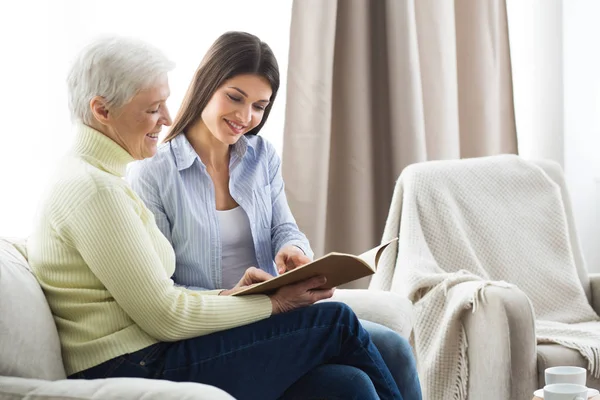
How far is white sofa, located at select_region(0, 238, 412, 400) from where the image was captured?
1.24m

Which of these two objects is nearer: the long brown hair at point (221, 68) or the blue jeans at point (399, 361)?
the blue jeans at point (399, 361)

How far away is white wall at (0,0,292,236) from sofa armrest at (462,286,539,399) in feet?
3.81

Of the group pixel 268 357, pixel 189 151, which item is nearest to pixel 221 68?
pixel 189 151

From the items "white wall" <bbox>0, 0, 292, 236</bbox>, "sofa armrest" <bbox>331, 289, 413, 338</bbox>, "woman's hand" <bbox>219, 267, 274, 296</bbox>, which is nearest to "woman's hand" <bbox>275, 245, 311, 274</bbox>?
"sofa armrest" <bbox>331, 289, 413, 338</bbox>

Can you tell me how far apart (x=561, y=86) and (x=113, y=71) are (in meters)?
2.75

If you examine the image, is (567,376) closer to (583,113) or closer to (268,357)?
(268,357)

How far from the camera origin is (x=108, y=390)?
49.6 inches

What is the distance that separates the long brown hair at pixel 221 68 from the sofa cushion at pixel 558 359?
1061 mm

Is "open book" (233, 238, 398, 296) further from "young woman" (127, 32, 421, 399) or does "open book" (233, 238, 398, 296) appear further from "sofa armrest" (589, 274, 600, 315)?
"sofa armrest" (589, 274, 600, 315)

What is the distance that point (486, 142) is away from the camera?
3553 mm

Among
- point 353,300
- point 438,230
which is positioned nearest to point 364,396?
point 353,300

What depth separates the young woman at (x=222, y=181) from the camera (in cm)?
205

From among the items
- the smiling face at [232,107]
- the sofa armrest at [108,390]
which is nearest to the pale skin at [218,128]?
the smiling face at [232,107]

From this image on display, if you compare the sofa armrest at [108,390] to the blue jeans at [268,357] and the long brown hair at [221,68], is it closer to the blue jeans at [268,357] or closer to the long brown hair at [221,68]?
the blue jeans at [268,357]
